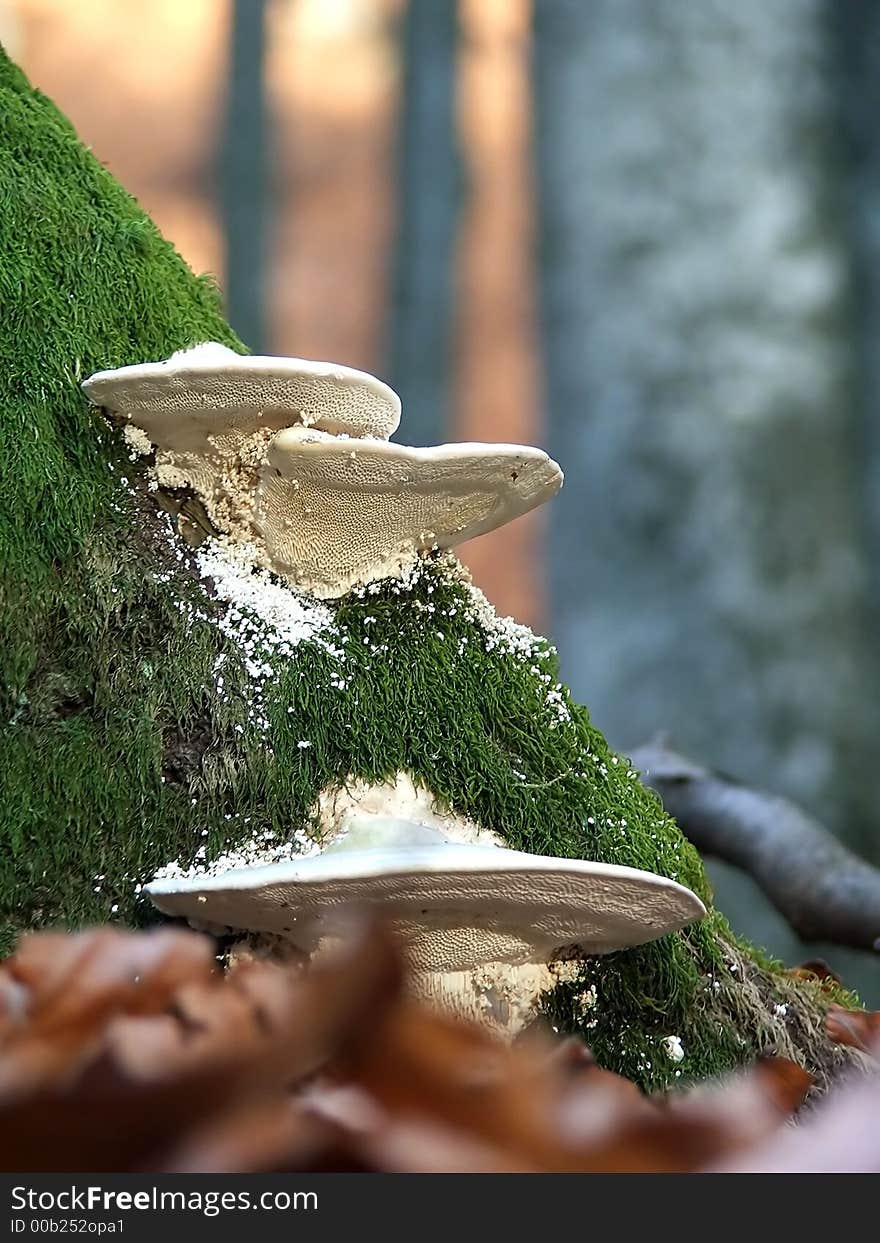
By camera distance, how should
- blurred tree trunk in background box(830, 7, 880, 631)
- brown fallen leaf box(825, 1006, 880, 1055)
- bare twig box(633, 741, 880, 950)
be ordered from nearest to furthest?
1. brown fallen leaf box(825, 1006, 880, 1055)
2. bare twig box(633, 741, 880, 950)
3. blurred tree trunk in background box(830, 7, 880, 631)

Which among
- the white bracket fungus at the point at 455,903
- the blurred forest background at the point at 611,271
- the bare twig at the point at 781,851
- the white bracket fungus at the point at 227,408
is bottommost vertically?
the bare twig at the point at 781,851

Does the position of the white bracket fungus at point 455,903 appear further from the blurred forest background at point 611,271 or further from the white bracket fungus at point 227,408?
the blurred forest background at point 611,271

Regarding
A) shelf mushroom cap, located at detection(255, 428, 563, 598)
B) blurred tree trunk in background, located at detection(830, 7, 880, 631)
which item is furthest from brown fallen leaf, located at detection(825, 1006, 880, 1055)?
blurred tree trunk in background, located at detection(830, 7, 880, 631)

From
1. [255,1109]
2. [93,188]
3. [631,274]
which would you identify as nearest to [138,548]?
[93,188]

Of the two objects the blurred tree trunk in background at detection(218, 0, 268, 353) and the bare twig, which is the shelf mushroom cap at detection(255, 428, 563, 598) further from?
the blurred tree trunk in background at detection(218, 0, 268, 353)

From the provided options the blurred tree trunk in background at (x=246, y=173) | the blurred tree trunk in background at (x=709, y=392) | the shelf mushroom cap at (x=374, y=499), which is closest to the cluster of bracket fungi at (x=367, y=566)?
the shelf mushroom cap at (x=374, y=499)

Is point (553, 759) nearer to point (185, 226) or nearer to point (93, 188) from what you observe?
point (93, 188)
